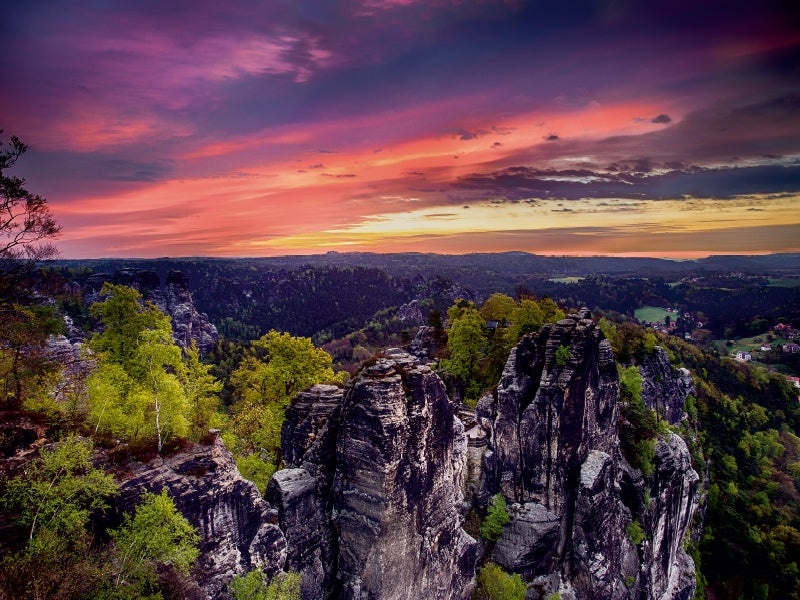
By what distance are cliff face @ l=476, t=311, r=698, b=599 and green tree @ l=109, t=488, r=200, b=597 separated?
77.9ft

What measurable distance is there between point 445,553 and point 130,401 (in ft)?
66.1

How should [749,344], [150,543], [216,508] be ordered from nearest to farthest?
[150,543] < [216,508] < [749,344]

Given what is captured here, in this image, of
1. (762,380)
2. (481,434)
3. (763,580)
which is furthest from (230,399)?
(762,380)

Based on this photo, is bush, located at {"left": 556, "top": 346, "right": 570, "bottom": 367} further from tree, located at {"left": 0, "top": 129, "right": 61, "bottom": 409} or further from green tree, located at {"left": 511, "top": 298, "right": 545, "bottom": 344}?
tree, located at {"left": 0, "top": 129, "right": 61, "bottom": 409}

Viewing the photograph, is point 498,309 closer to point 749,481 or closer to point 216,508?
point 216,508

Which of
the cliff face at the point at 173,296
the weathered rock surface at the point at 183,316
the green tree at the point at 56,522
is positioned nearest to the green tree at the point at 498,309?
the green tree at the point at 56,522

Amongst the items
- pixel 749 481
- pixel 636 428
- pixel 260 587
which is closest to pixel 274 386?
pixel 260 587

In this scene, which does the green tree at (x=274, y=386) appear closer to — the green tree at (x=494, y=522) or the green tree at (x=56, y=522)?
the green tree at (x=494, y=522)

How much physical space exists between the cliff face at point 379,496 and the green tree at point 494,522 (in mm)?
6789

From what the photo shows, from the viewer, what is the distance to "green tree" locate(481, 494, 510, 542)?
31.2 m

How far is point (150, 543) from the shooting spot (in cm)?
1525

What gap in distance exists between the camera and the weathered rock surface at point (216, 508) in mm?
17516

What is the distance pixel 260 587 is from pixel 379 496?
6817mm

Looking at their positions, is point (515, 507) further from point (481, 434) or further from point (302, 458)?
point (302, 458)
